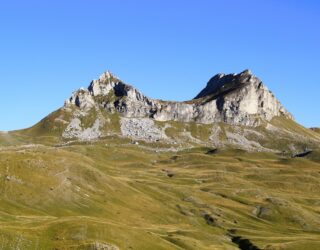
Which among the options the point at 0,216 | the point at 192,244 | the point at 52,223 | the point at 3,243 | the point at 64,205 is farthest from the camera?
the point at 64,205

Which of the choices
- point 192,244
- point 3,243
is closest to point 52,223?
point 3,243

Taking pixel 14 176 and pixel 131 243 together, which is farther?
pixel 14 176

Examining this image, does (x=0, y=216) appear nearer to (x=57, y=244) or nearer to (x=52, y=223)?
(x=52, y=223)

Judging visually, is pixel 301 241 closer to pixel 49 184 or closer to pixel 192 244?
pixel 192 244

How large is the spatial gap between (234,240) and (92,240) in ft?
293

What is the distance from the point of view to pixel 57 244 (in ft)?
380

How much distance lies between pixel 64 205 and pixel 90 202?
1432cm

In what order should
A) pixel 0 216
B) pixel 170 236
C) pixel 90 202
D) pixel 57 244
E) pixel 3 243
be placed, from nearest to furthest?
pixel 3 243
pixel 57 244
pixel 0 216
pixel 170 236
pixel 90 202

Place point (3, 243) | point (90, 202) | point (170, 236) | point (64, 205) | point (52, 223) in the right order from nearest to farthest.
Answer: point (3, 243), point (52, 223), point (170, 236), point (64, 205), point (90, 202)

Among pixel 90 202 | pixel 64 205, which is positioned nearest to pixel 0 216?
pixel 64 205

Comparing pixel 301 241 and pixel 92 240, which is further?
pixel 301 241

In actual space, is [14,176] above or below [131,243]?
above

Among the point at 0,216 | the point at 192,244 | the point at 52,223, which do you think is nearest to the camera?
the point at 52,223

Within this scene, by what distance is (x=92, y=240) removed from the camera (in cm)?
12169
